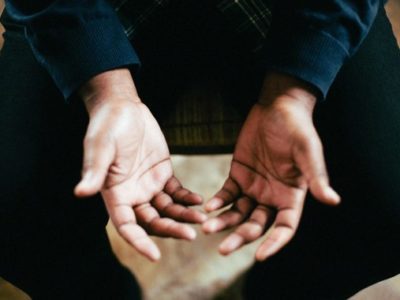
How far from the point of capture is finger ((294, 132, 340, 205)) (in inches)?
16.8

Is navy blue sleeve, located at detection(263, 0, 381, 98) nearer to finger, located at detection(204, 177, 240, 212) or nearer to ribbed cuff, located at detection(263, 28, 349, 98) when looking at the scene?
ribbed cuff, located at detection(263, 28, 349, 98)

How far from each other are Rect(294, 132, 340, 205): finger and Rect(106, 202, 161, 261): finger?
0.18 metres

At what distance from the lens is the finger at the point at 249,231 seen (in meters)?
0.47

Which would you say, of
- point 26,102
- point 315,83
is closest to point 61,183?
point 26,102

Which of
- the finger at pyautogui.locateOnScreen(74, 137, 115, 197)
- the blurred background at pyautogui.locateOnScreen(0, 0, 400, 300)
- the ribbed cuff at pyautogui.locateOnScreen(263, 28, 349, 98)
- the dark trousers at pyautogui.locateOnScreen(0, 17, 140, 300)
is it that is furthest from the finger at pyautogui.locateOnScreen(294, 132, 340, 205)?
the blurred background at pyautogui.locateOnScreen(0, 0, 400, 300)

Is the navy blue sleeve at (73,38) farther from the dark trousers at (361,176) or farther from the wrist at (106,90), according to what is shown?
the dark trousers at (361,176)

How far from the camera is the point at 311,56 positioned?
54 centimetres

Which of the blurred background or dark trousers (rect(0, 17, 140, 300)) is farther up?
dark trousers (rect(0, 17, 140, 300))

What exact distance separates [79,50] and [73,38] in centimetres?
2

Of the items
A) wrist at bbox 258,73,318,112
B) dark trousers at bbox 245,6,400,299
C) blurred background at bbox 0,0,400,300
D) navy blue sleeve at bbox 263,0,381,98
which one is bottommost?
blurred background at bbox 0,0,400,300

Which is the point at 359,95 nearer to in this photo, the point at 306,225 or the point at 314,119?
the point at 314,119

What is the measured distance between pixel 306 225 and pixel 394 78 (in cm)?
25

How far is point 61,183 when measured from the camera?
1.94 feet

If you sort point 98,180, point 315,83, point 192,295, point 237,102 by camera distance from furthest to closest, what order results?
point 192,295 < point 237,102 < point 315,83 < point 98,180
